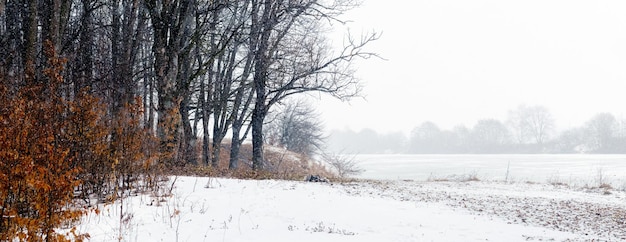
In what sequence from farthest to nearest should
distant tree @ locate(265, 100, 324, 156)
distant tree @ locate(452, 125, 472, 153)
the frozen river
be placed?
1. distant tree @ locate(452, 125, 472, 153)
2. distant tree @ locate(265, 100, 324, 156)
3. the frozen river

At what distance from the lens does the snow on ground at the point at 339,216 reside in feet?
19.1

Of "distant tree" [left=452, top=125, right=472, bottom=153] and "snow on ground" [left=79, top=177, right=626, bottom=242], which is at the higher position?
"distant tree" [left=452, top=125, right=472, bottom=153]

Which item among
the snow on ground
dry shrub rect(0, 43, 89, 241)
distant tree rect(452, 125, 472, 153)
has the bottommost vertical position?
the snow on ground

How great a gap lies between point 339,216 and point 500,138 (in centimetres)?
7872

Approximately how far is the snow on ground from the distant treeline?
1691 inches

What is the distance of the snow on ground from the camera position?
5.81m

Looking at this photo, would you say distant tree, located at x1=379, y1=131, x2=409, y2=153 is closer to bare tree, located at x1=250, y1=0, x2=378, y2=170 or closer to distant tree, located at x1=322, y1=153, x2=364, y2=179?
distant tree, located at x1=322, y1=153, x2=364, y2=179

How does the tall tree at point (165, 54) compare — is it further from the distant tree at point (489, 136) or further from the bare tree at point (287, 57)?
the distant tree at point (489, 136)

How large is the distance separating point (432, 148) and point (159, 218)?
85125 millimetres

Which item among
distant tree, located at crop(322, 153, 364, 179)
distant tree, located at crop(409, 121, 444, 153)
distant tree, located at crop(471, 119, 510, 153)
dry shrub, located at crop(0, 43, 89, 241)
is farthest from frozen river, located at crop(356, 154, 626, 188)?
distant tree, located at crop(409, 121, 444, 153)

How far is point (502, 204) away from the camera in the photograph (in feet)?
35.9

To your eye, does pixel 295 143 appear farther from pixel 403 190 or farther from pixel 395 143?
pixel 395 143

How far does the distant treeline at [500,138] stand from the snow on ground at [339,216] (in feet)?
141

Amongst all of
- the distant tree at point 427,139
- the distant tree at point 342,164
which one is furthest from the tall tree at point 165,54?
the distant tree at point 427,139
